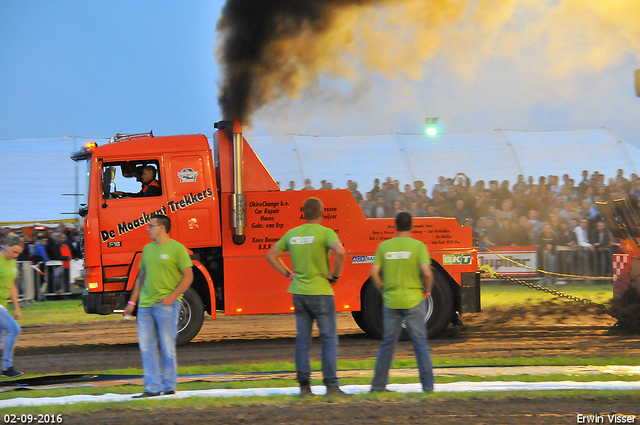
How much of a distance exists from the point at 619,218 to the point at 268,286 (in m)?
6.02

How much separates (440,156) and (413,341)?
15459 millimetres

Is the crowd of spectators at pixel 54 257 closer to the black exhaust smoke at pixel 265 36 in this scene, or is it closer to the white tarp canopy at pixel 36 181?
the white tarp canopy at pixel 36 181

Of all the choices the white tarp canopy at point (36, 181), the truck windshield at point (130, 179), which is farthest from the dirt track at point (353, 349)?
the white tarp canopy at point (36, 181)

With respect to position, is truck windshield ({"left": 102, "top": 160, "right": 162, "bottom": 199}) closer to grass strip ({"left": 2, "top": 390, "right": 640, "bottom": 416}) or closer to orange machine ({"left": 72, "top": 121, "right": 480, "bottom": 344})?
orange machine ({"left": 72, "top": 121, "right": 480, "bottom": 344})

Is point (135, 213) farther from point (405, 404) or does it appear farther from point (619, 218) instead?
point (619, 218)

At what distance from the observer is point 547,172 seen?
67.8 ft

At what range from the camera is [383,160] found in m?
20.5

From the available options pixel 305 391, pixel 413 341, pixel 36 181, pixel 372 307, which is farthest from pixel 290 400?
pixel 36 181

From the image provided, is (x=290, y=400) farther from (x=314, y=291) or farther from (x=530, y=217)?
(x=530, y=217)

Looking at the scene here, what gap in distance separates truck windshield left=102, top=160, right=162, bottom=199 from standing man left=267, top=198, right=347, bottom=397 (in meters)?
3.97

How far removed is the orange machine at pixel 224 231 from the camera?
9.29 metres

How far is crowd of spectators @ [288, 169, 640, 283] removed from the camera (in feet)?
50.7

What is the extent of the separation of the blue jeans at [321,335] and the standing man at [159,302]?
126cm

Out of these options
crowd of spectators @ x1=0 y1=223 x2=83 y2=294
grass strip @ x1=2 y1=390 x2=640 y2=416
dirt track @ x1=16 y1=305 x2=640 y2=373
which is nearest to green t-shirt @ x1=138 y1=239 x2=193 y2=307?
grass strip @ x1=2 y1=390 x2=640 y2=416
